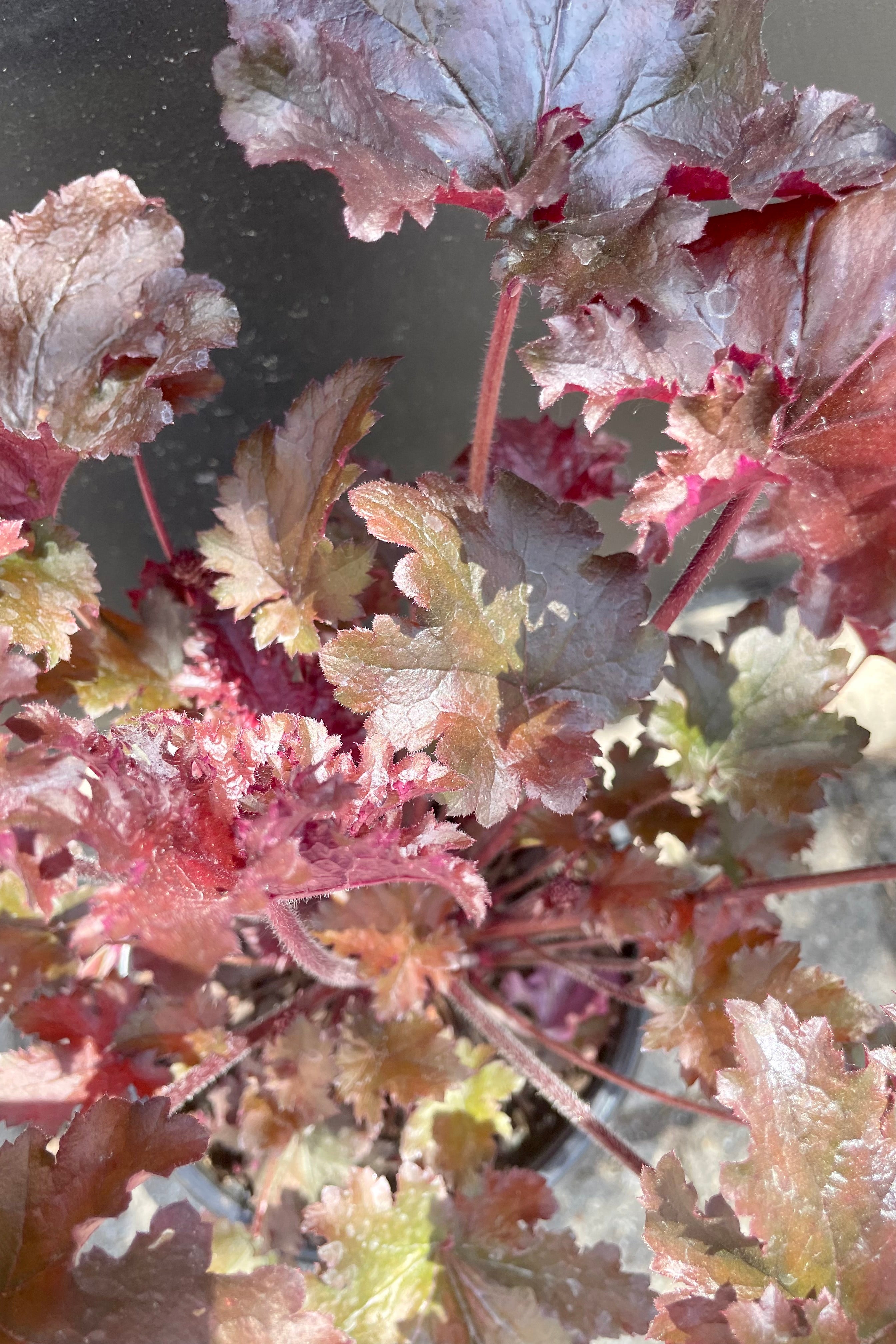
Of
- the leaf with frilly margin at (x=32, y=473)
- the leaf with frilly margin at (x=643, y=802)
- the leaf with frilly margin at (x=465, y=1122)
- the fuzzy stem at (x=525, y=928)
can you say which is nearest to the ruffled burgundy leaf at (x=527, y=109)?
the leaf with frilly margin at (x=32, y=473)

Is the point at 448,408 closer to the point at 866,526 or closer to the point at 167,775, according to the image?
the point at 866,526

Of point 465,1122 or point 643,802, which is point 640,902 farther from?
point 465,1122

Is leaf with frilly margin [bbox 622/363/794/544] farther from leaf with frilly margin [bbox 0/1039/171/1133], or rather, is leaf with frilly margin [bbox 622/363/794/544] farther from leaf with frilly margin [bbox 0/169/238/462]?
leaf with frilly margin [bbox 0/1039/171/1133]

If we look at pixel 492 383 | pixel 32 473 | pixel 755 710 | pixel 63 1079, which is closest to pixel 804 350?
pixel 492 383

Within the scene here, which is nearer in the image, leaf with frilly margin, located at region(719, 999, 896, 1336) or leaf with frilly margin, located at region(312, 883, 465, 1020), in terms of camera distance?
leaf with frilly margin, located at region(719, 999, 896, 1336)

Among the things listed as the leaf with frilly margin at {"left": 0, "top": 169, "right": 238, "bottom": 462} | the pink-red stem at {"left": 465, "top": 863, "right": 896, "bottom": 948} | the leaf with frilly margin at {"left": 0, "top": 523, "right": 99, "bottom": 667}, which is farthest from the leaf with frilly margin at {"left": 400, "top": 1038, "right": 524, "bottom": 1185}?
A: the leaf with frilly margin at {"left": 0, "top": 169, "right": 238, "bottom": 462}

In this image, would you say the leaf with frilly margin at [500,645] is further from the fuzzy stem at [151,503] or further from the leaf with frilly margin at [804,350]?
the fuzzy stem at [151,503]

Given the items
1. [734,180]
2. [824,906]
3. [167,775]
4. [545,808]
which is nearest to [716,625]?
[824,906]

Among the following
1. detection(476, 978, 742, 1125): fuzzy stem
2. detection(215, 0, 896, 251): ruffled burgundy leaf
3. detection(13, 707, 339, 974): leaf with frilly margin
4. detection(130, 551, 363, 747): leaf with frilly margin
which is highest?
detection(215, 0, 896, 251): ruffled burgundy leaf

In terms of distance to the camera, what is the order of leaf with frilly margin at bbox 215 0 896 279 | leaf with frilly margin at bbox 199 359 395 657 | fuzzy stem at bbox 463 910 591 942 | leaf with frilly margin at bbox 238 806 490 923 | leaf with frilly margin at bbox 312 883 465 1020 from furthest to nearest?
fuzzy stem at bbox 463 910 591 942 < leaf with frilly margin at bbox 312 883 465 1020 < leaf with frilly margin at bbox 199 359 395 657 < leaf with frilly margin at bbox 215 0 896 279 < leaf with frilly margin at bbox 238 806 490 923
